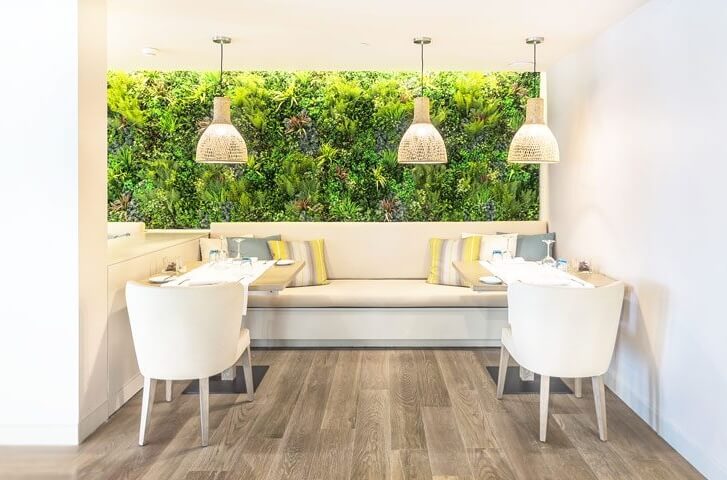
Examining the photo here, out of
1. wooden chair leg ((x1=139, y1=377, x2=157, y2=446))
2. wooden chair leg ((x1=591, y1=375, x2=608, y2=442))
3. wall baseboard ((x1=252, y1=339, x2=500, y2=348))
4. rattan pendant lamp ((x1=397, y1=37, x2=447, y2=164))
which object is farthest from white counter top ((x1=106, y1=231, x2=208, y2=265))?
wooden chair leg ((x1=591, y1=375, x2=608, y2=442))

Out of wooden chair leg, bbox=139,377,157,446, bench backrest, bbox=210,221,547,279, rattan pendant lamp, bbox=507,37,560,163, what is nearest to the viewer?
wooden chair leg, bbox=139,377,157,446

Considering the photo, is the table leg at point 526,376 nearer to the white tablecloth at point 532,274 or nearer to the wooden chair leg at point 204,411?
the white tablecloth at point 532,274

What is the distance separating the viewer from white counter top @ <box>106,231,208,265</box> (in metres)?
3.70

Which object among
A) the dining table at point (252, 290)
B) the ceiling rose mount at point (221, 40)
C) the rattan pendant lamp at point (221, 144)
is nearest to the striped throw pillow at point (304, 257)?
the dining table at point (252, 290)

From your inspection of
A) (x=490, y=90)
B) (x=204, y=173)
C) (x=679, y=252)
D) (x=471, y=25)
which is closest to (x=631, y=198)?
(x=679, y=252)

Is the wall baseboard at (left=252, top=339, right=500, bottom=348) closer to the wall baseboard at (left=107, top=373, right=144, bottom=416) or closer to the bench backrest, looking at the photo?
the bench backrest

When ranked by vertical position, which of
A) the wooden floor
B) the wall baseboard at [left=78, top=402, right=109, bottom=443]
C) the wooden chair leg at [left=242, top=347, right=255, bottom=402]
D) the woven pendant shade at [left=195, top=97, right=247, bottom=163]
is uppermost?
the woven pendant shade at [left=195, top=97, right=247, bottom=163]

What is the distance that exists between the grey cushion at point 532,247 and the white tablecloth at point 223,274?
2197mm

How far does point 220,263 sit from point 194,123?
82.0 inches

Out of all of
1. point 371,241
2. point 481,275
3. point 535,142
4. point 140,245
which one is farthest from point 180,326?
point 371,241

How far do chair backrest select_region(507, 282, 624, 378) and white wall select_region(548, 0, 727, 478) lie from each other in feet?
1.16

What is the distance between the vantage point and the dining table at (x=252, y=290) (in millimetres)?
3627

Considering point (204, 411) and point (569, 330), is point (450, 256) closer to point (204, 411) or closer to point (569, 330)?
point (569, 330)

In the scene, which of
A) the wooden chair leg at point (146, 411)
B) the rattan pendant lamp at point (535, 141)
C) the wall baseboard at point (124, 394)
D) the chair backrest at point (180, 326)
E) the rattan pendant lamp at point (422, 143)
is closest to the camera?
the chair backrest at point (180, 326)
